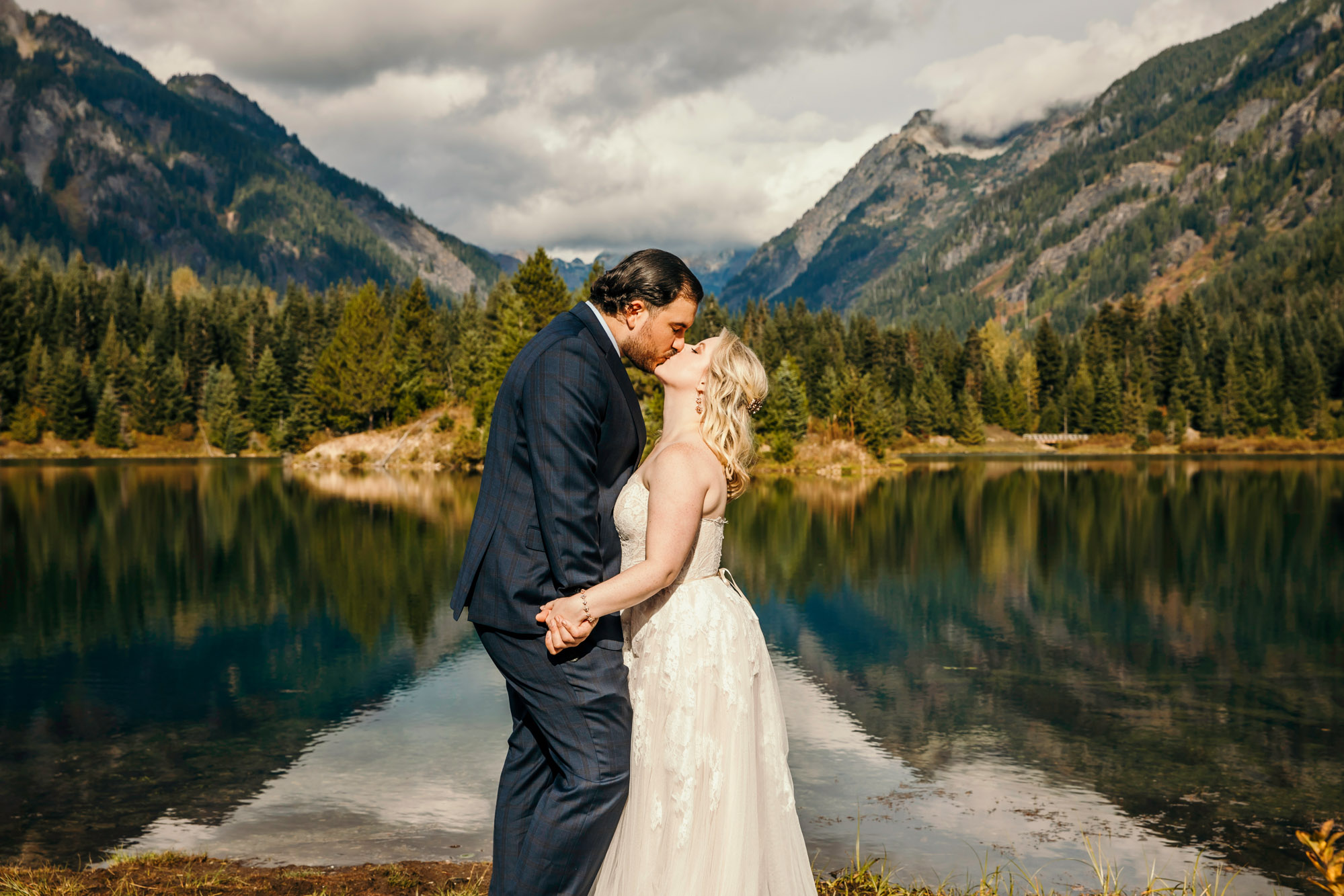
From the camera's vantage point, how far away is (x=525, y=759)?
409 centimetres

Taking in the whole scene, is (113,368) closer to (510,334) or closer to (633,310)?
(510,334)

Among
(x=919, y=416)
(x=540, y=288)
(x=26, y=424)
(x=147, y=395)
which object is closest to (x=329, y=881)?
(x=540, y=288)

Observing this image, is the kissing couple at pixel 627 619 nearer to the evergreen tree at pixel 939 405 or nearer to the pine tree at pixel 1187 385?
the evergreen tree at pixel 939 405

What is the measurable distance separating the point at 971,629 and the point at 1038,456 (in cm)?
8795

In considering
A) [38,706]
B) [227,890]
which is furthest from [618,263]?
[38,706]

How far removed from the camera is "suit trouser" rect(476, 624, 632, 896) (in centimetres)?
385

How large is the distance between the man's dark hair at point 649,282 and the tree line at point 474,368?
197ft

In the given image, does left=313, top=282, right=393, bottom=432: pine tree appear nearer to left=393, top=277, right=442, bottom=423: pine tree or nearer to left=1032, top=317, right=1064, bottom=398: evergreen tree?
left=393, top=277, right=442, bottom=423: pine tree

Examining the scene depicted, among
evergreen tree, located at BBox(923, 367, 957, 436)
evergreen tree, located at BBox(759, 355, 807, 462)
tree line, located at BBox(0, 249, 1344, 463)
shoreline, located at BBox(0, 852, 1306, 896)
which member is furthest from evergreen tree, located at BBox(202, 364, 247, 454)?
shoreline, located at BBox(0, 852, 1306, 896)

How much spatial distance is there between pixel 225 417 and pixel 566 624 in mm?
97018

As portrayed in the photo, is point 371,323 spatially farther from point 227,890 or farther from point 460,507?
point 227,890

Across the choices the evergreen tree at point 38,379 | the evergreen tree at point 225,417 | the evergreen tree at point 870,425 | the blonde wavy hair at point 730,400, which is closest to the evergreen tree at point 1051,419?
the evergreen tree at point 870,425

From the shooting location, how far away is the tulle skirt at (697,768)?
4121 millimetres

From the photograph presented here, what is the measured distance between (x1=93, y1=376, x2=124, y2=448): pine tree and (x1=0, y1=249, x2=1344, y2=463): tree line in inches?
6.6
